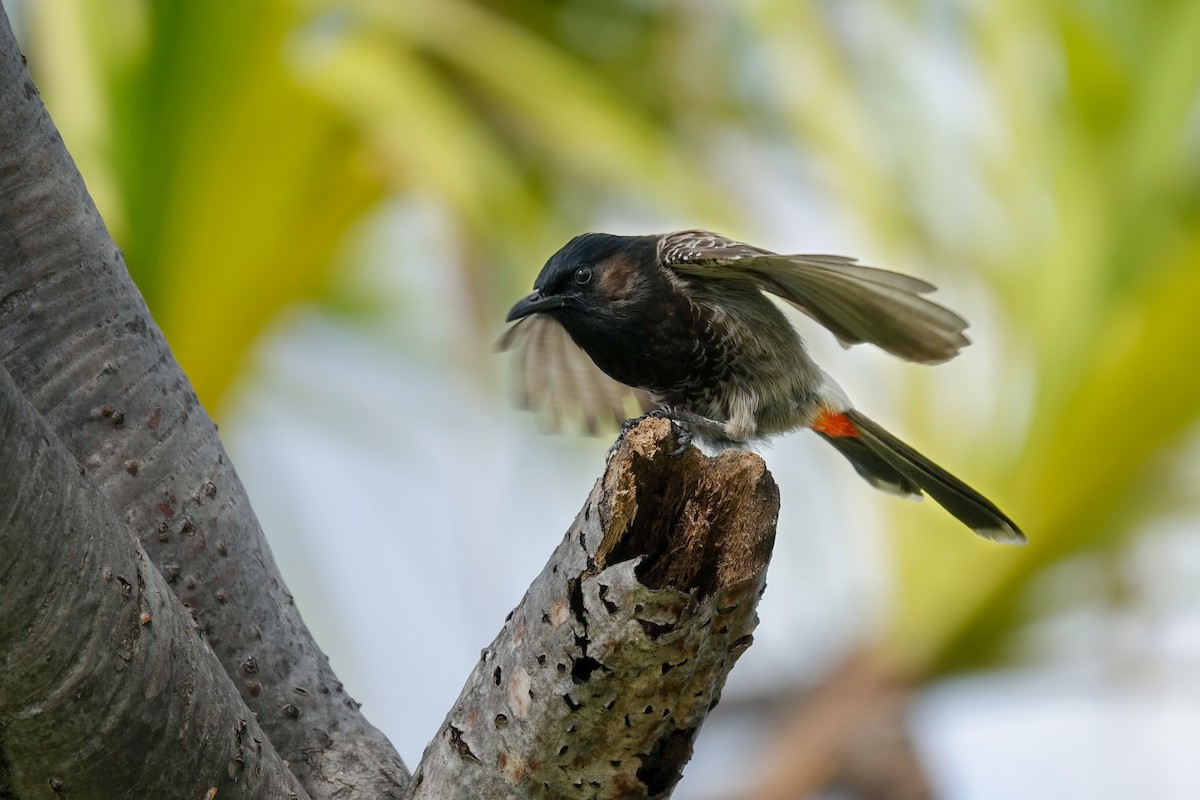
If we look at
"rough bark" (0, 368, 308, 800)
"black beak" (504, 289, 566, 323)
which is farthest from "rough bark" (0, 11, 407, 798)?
"black beak" (504, 289, 566, 323)

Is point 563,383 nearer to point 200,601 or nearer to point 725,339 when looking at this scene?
point 725,339

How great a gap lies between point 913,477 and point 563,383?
124 centimetres

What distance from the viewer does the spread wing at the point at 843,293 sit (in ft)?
10.7

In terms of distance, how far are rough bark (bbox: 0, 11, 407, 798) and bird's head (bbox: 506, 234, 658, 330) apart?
5.72ft

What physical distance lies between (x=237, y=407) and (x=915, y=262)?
3.00 m

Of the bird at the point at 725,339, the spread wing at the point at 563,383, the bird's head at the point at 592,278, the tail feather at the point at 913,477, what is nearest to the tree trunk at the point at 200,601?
the bird at the point at 725,339

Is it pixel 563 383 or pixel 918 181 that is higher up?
pixel 918 181

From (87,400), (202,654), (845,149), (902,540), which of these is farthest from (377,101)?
(202,654)

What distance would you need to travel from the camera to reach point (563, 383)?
4.58 metres

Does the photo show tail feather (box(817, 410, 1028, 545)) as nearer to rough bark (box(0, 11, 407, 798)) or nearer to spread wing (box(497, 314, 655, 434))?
spread wing (box(497, 314, 655, 434))

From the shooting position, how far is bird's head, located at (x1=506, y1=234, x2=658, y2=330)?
3896 mm

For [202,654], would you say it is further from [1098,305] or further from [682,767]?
[1098,305]

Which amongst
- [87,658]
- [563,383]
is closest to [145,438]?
[87,658]

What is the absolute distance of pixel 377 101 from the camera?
5.32m
